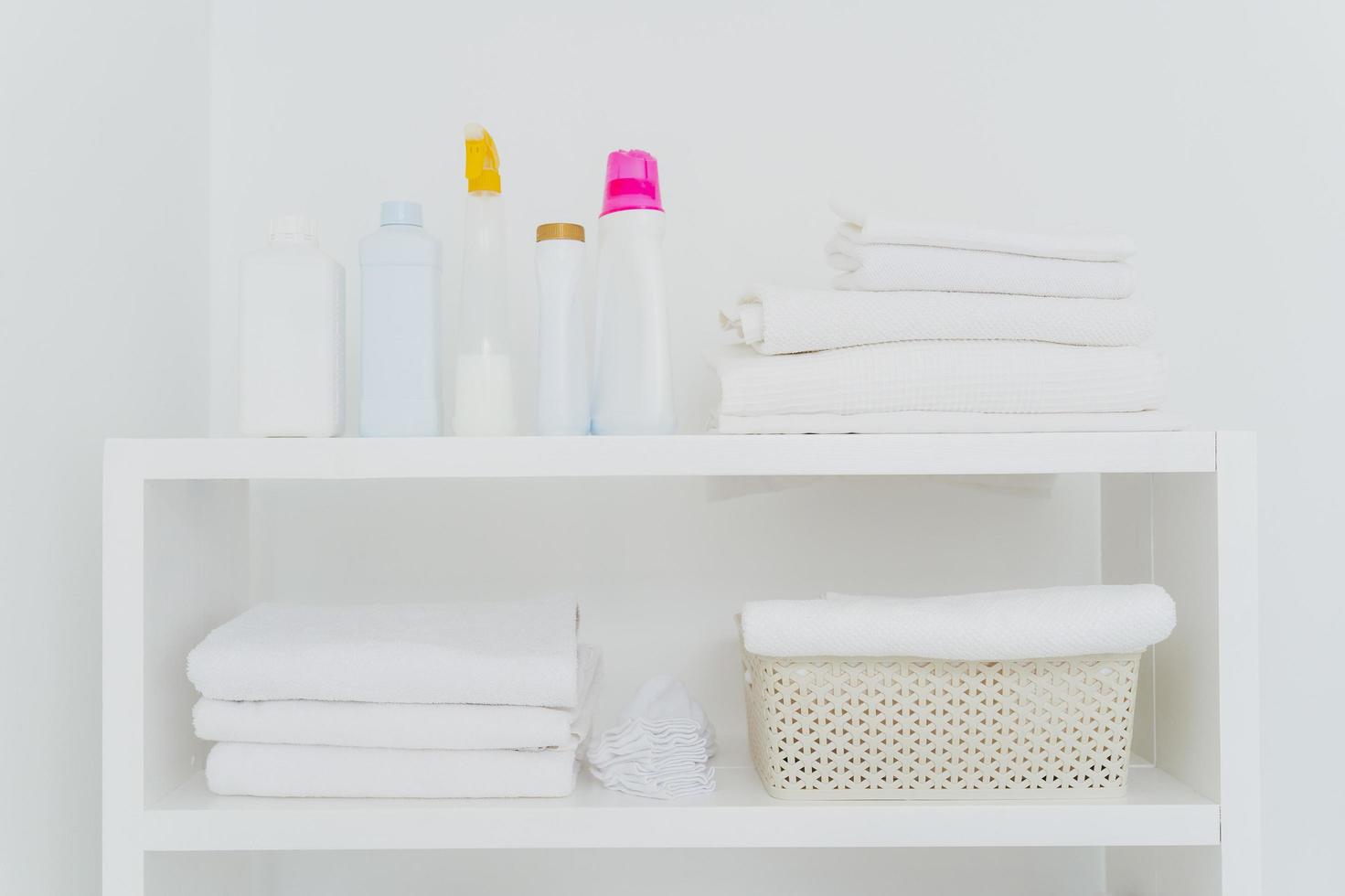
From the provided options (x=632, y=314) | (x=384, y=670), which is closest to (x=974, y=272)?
(x=632, y=314)

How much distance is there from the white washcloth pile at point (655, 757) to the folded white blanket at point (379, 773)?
6 centimetres

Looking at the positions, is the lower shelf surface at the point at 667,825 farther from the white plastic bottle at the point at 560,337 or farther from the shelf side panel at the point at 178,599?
the white plastic bottle at the point at 560,337

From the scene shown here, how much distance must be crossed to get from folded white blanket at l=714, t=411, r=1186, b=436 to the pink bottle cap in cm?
20

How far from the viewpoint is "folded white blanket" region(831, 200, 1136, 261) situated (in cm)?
90

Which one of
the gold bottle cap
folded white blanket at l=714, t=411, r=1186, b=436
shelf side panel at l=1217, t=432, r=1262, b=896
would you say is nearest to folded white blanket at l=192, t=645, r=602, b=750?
folded white blanket at l=714, t=411, r=1186, b=436

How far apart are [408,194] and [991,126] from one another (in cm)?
67

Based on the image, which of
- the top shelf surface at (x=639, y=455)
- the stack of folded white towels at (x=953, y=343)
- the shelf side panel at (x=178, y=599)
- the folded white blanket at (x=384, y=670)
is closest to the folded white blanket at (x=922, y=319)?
the stack of folded white towels at (x=953, y=343)

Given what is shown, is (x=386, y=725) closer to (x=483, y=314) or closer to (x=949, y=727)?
(x=483, y=314)

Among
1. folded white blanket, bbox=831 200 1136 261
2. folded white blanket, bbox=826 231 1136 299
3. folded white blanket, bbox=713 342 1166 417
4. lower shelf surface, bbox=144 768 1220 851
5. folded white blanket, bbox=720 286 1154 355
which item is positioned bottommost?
lower shelf surface, bbox=144 768 1220 851

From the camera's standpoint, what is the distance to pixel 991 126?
3.93ft

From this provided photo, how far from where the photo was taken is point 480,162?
0.91m

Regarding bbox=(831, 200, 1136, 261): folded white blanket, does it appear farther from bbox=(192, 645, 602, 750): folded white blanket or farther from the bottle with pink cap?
bbox=(192, 645, 602, 750): folded white blanket

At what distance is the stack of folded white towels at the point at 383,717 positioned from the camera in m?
0.85

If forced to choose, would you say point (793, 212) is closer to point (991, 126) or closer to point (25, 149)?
point (991, 126)
